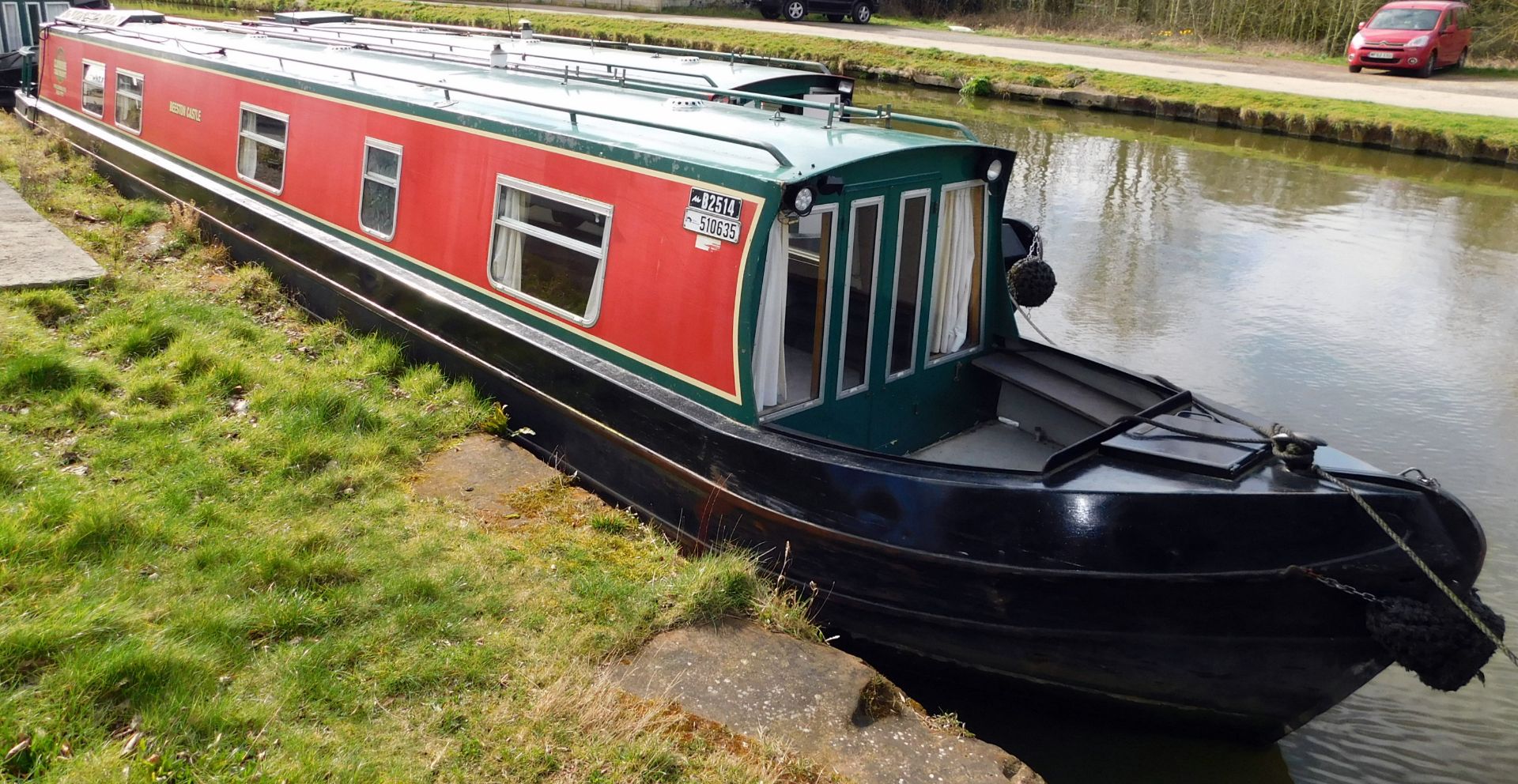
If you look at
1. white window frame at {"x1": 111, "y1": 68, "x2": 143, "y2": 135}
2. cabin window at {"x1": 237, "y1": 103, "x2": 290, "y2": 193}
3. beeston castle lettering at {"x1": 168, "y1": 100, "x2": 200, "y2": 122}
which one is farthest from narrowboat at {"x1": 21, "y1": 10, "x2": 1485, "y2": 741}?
white window frame at {"x1": 111, "y1": 68, "x2": 143, "y2": 135}

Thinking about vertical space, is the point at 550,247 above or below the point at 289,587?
above

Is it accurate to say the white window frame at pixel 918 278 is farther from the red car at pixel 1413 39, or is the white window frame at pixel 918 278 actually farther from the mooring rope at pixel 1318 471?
the red car at pixel 1413 39

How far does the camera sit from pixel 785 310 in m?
4.70

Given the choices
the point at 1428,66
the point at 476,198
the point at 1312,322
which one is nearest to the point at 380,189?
the point at 476,198

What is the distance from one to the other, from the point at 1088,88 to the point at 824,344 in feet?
51.8

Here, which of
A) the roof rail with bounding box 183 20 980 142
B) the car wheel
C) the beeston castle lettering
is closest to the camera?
the roof rail with bounding box 183 20 980 142

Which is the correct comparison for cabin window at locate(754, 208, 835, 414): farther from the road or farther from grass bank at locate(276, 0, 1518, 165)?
the road

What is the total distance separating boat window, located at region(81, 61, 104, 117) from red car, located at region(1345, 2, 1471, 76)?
2053cm

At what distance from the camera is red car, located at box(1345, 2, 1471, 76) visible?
1975 cm

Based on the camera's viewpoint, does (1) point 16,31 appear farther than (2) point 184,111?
Yes

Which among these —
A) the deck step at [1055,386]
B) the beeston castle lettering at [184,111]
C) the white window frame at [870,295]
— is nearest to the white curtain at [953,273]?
the deck step at [1055,386]

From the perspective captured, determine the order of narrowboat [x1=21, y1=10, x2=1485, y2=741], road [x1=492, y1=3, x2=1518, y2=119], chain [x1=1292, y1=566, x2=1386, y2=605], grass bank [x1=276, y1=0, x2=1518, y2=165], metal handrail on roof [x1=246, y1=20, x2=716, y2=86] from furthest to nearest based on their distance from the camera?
road [x1=492, y1=3, x2=1518, y2=119] < grass bank [x1=276, y1=0, x2=1518, y2=165] < metal handrail on roof [x1=246, y1=20, x2=716, y2=86] < narrowboat [x1=21, y1=10, x2=1485, y2=741] < chain [x1=1292, y1=566, x2=1386, y2=605]

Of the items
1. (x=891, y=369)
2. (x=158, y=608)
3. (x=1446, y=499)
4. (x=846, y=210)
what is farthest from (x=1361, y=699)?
(x=158, y=608)

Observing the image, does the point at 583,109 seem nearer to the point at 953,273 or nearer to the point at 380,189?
the point at 380,189
